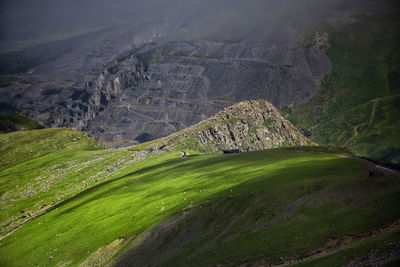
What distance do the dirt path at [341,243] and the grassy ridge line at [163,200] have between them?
4.98 ft

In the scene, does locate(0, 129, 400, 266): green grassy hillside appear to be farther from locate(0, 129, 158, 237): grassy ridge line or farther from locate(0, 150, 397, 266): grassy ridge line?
locate(0, 129, 158, 237): grassy ridge line

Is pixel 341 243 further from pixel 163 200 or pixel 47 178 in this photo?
pixel 47 178

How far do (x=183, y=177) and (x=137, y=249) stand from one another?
1524 inches

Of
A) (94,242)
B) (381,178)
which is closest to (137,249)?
(94,242)

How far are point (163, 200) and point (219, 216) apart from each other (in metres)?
19.9

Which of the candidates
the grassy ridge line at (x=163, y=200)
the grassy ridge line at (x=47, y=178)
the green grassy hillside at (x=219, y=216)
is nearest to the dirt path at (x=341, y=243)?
the green grassy hillside at (x=219, y=216)

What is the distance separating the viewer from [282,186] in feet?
217

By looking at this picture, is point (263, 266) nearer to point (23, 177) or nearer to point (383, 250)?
point (383, 250)

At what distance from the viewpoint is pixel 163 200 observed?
7956 cm

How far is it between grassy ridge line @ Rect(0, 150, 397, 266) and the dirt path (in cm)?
152

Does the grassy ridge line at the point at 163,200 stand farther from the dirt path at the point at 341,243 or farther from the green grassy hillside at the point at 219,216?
the dirt path at the point at 341,243

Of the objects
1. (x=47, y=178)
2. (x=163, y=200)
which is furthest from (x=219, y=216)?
(x=47, y=178)

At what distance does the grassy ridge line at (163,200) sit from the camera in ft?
215

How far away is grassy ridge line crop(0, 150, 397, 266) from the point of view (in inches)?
2584
